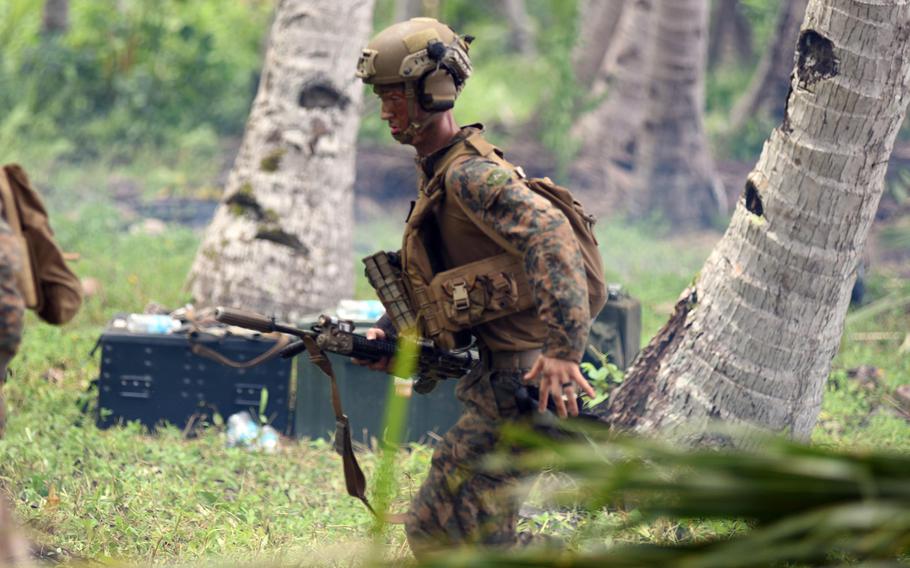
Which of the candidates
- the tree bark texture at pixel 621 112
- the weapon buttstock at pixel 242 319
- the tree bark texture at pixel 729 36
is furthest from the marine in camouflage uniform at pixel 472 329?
the tree bark texture at pixel 729 36

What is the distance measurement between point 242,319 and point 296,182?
4.10m

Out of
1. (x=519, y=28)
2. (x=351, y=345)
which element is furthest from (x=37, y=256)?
(x=519, y=28)

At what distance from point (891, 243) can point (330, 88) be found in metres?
4.30

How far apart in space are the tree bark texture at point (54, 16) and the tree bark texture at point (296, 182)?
24.6 feet

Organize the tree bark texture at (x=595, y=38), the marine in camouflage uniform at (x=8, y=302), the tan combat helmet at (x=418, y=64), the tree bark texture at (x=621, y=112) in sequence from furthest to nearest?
1. the tree bark texture at (x=595, y=38)
2. the tree bark texture at (x=621, y=112)
3. the tan combat helmet at (x=418, y=64)
4. the marine in camouflage uniform at (x=8, y=302)

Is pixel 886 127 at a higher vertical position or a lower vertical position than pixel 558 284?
higher

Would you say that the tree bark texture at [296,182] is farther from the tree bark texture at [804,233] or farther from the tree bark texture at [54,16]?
the tree bark texture at [54,16]

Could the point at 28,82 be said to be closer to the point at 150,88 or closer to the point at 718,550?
the point at 150,88

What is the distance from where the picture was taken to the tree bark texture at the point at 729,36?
20.1m

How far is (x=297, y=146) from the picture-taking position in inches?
325

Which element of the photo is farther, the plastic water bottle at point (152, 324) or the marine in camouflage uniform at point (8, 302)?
the plastic water bottle at point (152, 324)

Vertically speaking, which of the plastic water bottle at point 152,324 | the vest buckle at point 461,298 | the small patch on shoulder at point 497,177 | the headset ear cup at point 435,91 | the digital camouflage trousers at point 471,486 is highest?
the headset ear cup at point 435,91

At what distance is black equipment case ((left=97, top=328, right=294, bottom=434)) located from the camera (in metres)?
6.72

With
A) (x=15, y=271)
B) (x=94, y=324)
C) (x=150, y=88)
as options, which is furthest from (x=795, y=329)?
(x=150, y=88)
